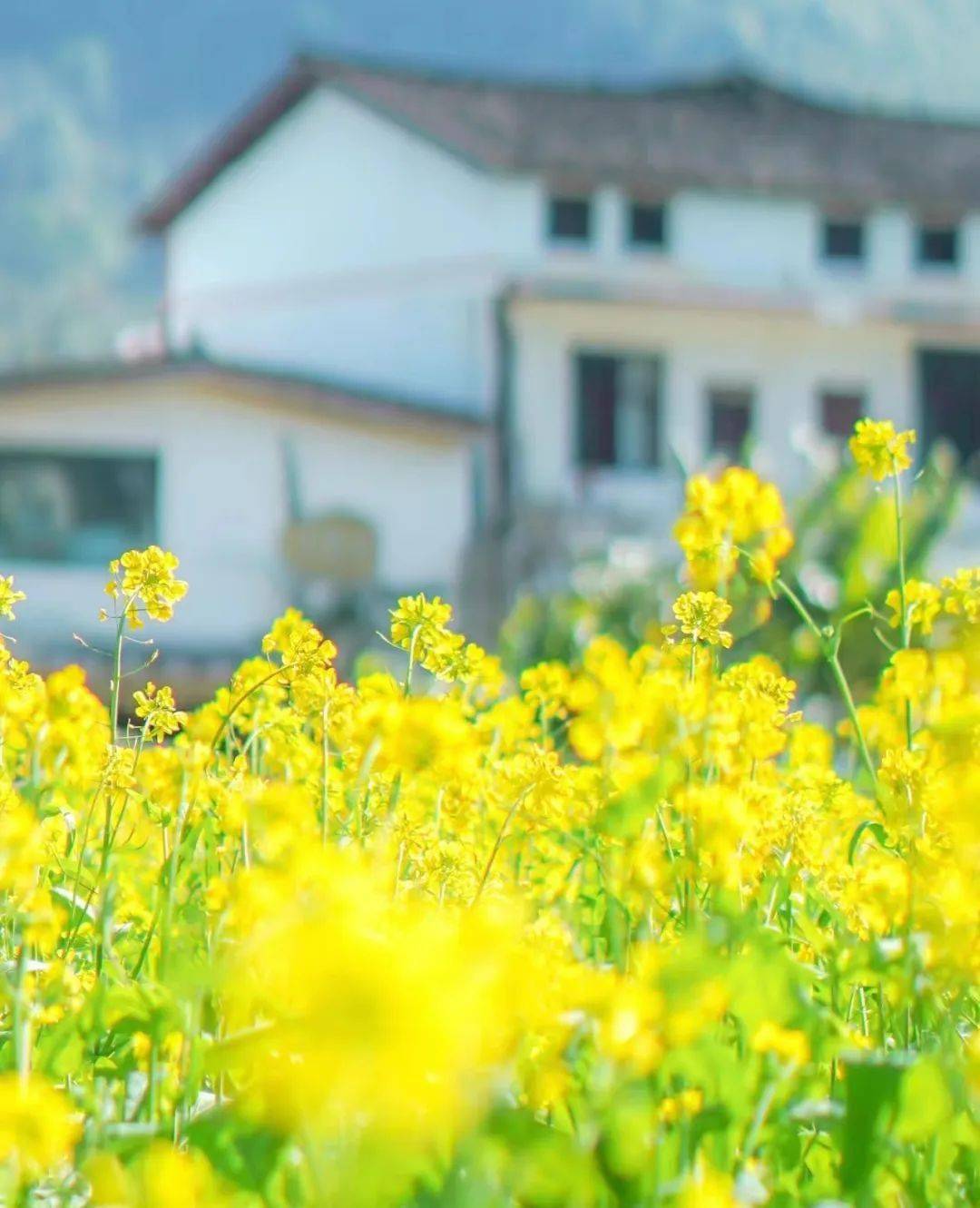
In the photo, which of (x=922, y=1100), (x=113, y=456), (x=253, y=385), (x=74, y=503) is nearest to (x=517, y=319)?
(x=253, y=385)

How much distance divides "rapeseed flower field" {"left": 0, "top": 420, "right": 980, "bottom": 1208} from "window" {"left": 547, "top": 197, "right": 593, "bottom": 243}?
1986cm

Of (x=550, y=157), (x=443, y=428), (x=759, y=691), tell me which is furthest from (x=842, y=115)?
(x=759, y=691)

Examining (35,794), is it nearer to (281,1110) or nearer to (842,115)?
(281,1110)

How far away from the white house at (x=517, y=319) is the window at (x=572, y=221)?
26mm

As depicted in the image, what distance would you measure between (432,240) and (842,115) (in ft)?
18.7

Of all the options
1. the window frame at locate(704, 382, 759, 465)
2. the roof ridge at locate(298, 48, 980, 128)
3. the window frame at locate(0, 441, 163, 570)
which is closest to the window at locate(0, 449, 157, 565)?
the window frame at locate(0, 441, 163, 570)

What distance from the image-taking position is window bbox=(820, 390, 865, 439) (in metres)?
22.7

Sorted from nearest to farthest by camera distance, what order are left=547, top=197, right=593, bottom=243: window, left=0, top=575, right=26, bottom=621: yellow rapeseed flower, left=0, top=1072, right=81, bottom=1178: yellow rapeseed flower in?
left=0, top=1072, right=81, bottom=1178: yellow rapeseed flower, left=0, top=575, right=26, bottom=621: yellow rapeseed flower, left=547, top=197, right=593, bottom=243: window

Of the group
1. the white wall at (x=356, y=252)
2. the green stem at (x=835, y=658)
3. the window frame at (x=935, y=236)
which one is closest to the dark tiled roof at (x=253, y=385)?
the white wall at (x=356, y=252)

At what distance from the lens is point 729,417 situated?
22.5 meters

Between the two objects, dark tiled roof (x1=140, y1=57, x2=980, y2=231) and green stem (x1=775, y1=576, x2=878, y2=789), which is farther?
dark tiled roof (x1=140, y1=57, x2=980, y2=231)

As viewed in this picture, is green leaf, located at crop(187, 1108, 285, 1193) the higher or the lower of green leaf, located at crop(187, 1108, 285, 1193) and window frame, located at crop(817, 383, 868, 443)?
the lower

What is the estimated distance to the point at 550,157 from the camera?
71.4 ft

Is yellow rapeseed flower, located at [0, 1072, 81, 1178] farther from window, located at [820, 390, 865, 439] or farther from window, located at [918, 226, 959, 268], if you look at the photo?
window, located at [918, 226, 959, 268]
